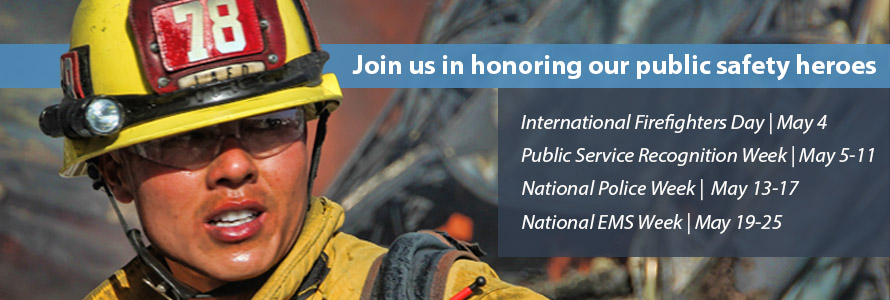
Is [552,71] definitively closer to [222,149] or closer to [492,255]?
[492,255]

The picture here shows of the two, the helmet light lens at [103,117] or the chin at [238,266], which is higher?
the helmet light lens at [103,117]

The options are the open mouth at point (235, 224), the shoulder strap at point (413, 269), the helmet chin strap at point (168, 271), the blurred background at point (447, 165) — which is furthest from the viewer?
the blurred background at point (447, 165)

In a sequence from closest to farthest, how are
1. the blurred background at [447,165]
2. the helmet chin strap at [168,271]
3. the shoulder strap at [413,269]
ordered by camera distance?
the shoulder strap at [413,269] → the helmet chin strap at [168,271] → the blurred background at [447,165]

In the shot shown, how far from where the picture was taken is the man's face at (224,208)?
1834 mm

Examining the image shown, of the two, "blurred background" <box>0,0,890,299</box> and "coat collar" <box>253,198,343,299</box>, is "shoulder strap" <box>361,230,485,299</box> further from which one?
"blurred background" <box>0,0,890,299</box>

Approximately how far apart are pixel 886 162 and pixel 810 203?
42 centimetres

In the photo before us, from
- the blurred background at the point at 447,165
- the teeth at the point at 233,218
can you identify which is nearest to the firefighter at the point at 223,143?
the teeth at the point at 233,218

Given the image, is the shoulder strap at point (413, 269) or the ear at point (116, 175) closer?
the shoulder strap at point (413, 269)

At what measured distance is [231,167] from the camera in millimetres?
→ 1804

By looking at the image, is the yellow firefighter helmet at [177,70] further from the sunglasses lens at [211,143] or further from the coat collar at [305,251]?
the coat collar at [305,251]

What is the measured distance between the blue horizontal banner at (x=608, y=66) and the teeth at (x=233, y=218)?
8.78ft

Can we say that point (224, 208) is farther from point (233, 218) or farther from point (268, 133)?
point (268, 133)

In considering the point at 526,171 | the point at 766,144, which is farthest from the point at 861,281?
the point at 526,171

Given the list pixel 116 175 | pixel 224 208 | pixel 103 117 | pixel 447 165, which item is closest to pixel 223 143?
pixel 224 208
